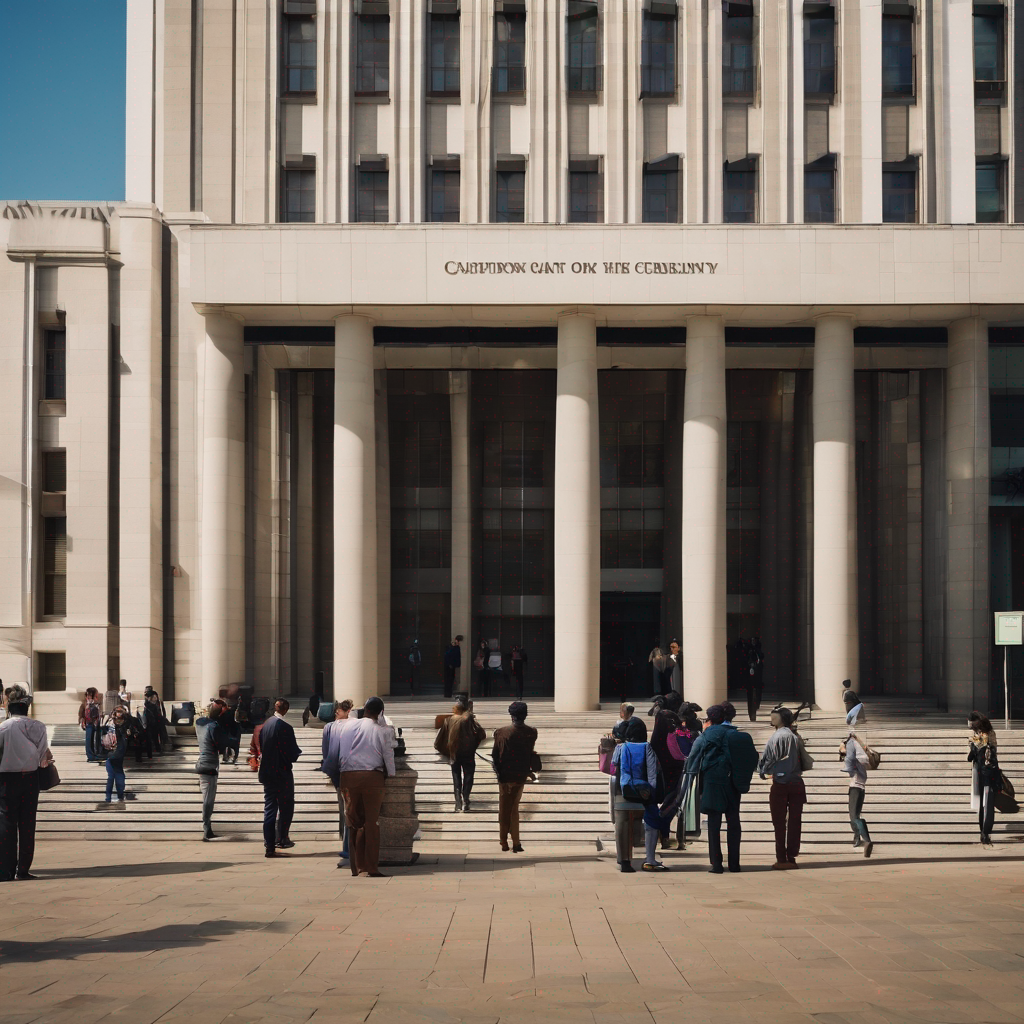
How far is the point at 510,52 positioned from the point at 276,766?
2460 centimetres

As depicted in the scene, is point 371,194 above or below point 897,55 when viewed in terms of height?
below

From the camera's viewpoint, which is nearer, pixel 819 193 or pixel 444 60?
pixel 819 193

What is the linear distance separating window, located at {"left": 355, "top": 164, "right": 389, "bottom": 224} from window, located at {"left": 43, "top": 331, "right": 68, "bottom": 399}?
849 centimetres

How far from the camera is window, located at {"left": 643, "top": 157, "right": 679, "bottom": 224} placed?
112 feet

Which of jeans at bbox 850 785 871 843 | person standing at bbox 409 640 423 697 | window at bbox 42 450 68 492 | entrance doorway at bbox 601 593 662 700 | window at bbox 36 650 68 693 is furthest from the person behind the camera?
entrance doorway at bbox 601 593 662 700

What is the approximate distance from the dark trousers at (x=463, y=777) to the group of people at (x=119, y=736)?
5324 mm

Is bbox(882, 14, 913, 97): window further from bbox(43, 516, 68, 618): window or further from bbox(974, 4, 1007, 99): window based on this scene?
bbox(43, 516, 68, 618): window

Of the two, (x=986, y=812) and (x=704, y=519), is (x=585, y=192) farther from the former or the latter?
(x=986, y=812)

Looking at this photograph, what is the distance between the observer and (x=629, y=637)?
132 feet

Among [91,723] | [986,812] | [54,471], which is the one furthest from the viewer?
[54,471]

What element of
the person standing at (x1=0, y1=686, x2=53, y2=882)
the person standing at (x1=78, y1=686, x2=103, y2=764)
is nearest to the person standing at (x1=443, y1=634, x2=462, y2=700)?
the person standing at (x1=78, y1=686, x2=103, y2=764)

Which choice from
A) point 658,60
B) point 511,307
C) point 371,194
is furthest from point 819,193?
point 371,194

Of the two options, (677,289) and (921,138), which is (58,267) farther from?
(921,138)

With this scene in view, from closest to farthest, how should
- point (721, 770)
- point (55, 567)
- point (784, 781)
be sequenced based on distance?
point (721, 770) < point (784, 781) < point (55, 567)
